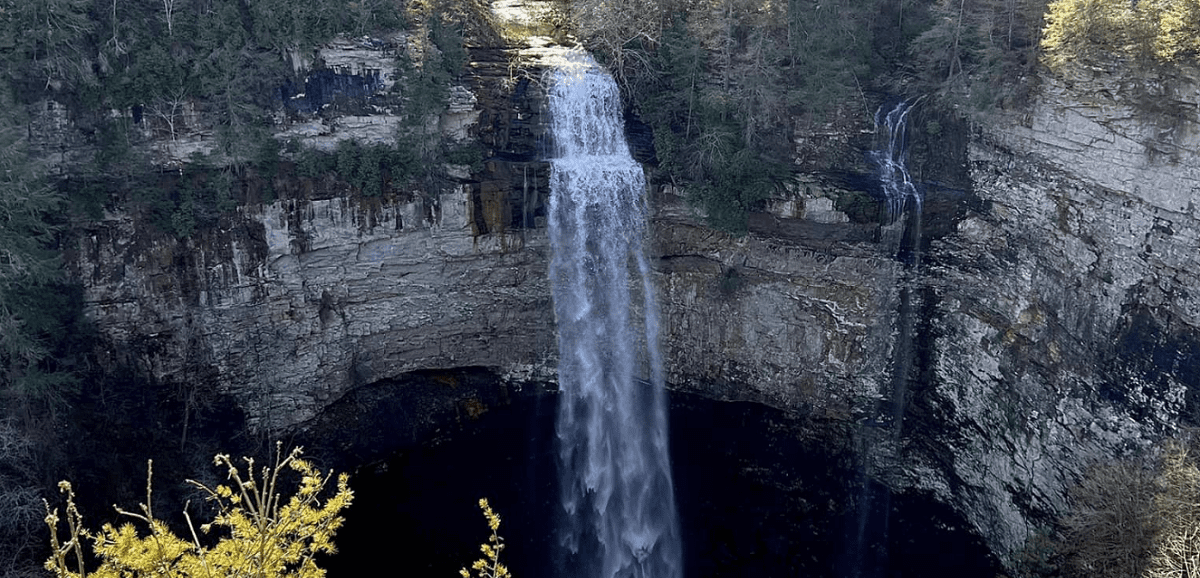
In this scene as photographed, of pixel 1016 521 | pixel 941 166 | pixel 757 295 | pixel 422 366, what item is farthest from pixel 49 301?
pixel 1016 521

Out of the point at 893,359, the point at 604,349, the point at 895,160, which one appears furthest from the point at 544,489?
the point at 895,160

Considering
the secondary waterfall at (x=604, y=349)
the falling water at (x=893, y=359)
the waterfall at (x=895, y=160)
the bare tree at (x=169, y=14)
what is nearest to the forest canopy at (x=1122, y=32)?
the waterfall at (x=895, y=160)

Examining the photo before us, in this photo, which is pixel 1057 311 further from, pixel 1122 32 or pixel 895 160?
pixel 1122 32

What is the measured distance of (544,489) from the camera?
23.2 metres

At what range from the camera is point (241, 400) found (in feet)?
68.2

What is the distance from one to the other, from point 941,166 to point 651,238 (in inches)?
280

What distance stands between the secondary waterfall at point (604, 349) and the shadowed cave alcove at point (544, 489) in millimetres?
630

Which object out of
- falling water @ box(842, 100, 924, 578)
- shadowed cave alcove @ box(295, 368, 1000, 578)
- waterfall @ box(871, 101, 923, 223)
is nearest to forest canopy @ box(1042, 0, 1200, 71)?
waterfall @ box(871, 101, 923, 223)

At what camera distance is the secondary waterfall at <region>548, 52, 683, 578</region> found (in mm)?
21656

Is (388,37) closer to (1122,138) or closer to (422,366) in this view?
(422,366)

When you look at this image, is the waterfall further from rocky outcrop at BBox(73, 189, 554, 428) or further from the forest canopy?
rocky outcrop at BBox(73, 189, 554, 428)

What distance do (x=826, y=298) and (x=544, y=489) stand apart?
887 cm

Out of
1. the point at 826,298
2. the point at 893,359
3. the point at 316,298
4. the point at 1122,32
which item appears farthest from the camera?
the point at 826,298

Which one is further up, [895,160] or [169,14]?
[169,14]
